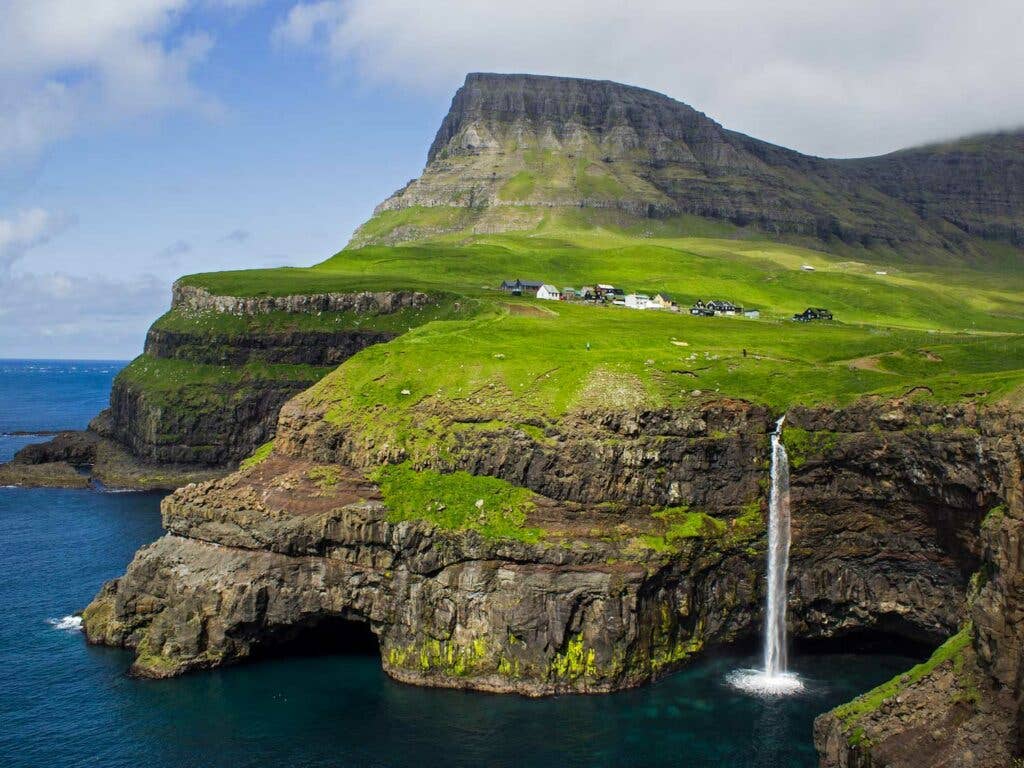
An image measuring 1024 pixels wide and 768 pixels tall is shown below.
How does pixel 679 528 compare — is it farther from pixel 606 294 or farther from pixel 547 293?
pixel 606 294

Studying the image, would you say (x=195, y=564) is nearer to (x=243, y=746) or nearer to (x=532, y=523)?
(x=243, y=746)

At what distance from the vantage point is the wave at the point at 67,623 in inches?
3113

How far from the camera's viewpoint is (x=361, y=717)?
63000 millimetres

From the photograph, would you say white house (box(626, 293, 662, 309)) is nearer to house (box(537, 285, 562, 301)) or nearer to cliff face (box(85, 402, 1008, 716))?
house (box(537, 285, 562, 301))

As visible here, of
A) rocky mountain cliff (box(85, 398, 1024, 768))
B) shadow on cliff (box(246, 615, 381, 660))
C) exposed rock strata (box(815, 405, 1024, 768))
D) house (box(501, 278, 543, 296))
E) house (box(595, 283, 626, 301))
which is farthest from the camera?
house (box(501, 278, 543, 296))

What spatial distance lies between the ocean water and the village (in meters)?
80.6

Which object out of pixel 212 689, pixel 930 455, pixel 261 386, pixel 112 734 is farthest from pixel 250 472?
pixel 261 386

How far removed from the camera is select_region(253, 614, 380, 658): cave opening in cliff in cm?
7412

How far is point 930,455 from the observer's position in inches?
2581

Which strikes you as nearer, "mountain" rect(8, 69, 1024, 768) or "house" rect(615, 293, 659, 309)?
"mountain" rect(8, 69, 1024, 768)

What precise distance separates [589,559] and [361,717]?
63.0 ft

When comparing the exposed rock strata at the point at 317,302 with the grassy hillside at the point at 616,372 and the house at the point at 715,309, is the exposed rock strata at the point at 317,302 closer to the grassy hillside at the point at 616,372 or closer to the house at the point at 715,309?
the house at the point at 715,309

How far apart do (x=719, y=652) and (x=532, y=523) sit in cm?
1791

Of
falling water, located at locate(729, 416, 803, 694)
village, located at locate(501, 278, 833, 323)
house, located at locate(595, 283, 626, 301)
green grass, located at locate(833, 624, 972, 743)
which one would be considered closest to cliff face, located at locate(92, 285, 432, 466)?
village, located at locate(501, 278, 833, 323)
